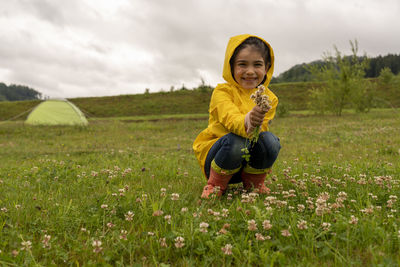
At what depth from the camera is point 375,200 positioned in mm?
3453

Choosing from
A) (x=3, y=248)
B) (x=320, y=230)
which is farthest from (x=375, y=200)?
(x=3, y=248)

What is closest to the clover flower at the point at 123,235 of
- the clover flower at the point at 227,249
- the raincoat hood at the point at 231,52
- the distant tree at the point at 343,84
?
the clover flower at the point at 227,249

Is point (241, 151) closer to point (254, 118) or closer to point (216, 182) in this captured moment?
point (216, 182)

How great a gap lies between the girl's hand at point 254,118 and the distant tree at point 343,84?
2845 cm

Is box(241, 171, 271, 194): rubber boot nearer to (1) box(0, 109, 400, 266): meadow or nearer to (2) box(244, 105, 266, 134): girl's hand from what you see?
(1) box(0, 109, 400, 266): meadow

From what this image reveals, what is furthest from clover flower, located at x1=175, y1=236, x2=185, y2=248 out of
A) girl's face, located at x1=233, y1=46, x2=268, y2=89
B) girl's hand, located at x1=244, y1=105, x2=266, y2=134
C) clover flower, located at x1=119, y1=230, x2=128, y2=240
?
girl's face, located at x1=233, y1=46, x2=268, y2=89

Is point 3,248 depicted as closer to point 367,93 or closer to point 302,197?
point 302,197

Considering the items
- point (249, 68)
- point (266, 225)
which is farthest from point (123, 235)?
point (249, 68)

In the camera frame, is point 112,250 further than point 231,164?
No

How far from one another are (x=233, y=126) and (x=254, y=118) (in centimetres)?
59

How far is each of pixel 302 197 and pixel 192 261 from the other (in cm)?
202

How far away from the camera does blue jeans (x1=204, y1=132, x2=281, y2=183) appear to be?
12.3 feet

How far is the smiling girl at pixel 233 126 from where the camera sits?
3.79 meters

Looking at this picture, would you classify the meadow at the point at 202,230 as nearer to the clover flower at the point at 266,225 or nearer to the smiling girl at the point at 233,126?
the clover flower at the point at 266,225
